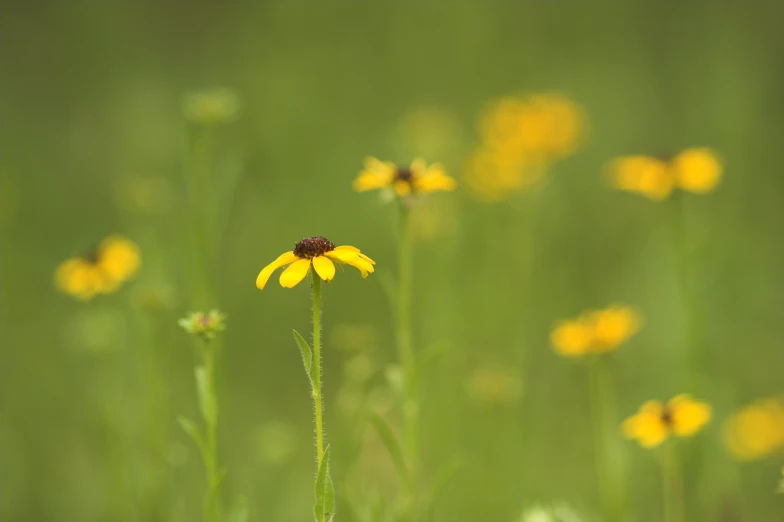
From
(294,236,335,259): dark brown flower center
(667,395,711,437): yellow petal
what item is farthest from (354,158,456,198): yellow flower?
(667,395,711,437): yellow petal

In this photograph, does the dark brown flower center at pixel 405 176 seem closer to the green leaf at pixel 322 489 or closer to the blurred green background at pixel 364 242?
the blurred green background at pixel 364 242

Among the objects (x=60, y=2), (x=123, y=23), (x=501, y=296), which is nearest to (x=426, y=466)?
(x=501, y=296)

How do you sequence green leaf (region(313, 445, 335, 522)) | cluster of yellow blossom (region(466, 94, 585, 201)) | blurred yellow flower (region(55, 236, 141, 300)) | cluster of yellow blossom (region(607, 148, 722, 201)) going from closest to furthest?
green leaf (region(313, 445, 335, 522))
blurred yellow flower (region(55, 236, 141, 300))
cluster of yellow blossom (region(607, 148, 722, 201))
cluster of yellow blossom (region(466, 94, 585, 201))

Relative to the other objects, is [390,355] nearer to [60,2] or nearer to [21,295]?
[21,295]

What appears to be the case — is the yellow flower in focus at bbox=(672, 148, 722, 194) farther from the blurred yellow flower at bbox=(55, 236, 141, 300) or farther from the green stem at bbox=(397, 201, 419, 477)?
the blurred yellow flower at bbox=(55, 236, 141, 300)

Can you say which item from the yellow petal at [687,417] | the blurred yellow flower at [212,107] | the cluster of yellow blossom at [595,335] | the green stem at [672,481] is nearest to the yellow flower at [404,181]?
the blurred yellow flower at [212,107]

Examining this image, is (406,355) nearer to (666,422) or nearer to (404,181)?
(404,181)
